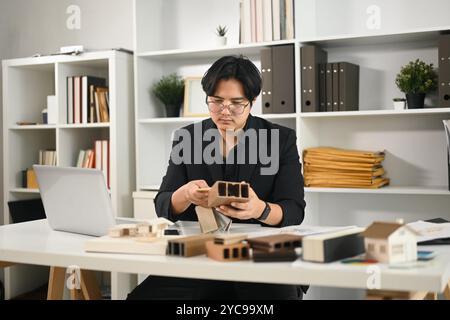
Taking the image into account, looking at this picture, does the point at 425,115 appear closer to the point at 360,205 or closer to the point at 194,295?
the point at 360,205

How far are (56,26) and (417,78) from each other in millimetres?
2594

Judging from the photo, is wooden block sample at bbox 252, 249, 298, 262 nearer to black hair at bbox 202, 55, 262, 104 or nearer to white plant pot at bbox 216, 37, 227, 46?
black hair at bbox 202, 55, 262, 104

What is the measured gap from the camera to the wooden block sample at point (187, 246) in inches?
59.8

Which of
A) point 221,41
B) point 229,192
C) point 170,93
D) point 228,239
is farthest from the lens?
point 170,93

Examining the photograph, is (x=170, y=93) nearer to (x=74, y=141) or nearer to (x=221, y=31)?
(x=221, y=31)

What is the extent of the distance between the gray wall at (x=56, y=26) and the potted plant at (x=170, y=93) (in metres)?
0.48

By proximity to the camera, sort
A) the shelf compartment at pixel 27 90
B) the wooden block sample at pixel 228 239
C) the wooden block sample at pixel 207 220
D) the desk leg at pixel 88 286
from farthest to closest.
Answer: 1. the shelf compartment at pixel 27 90
2. the desk leg at pixel 88 286
3. the wooden block sample at pixel 207 220
4. the wooden block sample at pixel 228 239

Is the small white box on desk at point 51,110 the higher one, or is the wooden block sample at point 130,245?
the small white box on desk at point 51,110

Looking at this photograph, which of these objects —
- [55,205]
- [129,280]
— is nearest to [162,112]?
[129,280]

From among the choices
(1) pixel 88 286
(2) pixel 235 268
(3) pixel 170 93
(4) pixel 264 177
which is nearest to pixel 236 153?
(4) pixel 264 177

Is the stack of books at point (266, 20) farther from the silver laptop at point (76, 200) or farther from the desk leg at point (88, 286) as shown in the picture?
the desk leg at point (88, 286)

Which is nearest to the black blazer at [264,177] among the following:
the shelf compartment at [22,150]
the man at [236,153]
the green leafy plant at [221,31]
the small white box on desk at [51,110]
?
the man at [236,153]

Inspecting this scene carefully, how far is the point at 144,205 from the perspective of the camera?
3600mm

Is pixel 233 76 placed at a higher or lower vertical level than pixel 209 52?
lower
